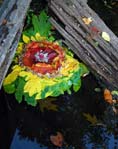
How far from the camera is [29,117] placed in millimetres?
4352

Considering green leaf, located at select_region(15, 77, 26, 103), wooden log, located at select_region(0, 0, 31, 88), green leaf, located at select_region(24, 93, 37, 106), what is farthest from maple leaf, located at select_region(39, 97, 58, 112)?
wooden log, located at select_region(0, 0, 31, 88)

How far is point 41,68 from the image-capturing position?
4617 millimetres

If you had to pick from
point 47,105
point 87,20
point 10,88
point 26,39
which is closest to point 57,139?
point 47,105

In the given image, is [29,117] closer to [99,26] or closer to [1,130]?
[1,130]

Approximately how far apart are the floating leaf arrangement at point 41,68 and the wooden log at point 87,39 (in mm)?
157

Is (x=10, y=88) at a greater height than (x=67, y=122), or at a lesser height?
greater

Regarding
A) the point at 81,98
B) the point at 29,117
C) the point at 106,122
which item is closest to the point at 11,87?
the point at 29,117

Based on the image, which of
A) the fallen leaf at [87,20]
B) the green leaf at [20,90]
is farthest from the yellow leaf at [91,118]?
the fallen leaf at [87,20]

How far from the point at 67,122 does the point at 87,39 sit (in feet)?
3.96

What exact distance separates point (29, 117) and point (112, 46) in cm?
146

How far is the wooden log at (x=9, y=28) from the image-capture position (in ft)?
12.6

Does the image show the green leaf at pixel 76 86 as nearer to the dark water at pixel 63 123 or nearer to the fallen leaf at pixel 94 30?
the dark water at pixel 63 123

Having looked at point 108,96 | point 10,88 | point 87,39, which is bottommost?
point 108,96

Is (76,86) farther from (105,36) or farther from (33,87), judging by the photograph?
(105,36)
